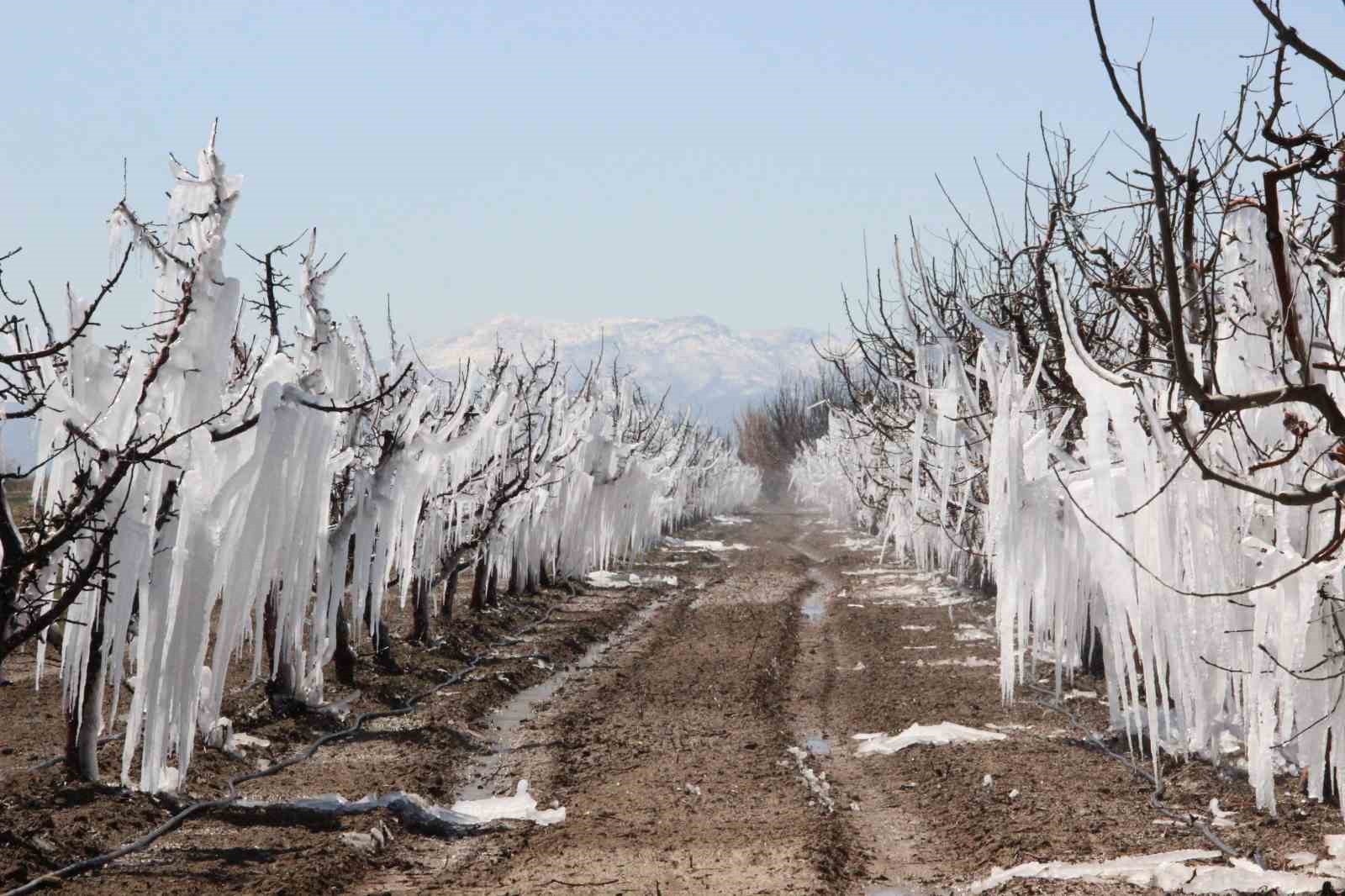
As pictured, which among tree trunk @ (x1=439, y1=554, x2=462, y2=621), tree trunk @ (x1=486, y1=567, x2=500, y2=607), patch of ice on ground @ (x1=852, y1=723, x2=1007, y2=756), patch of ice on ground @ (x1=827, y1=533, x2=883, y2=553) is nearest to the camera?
patch of ice on ground @ (x1=852, y1=723, x2=1007, y2=756)

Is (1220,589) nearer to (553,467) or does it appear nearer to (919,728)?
(919,728)

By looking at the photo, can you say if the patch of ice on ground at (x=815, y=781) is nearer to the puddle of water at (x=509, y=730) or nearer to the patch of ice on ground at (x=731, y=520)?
the puddle of water at (x=509, y=730)

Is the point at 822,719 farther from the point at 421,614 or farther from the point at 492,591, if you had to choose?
the point at 492,591

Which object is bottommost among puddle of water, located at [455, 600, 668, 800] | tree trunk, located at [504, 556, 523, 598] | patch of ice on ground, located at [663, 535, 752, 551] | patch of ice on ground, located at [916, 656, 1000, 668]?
puddle of water, located at [455, 600, 668, 800]

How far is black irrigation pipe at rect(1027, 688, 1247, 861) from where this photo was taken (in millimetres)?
6306

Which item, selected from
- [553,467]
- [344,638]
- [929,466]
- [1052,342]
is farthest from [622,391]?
[1052,342]

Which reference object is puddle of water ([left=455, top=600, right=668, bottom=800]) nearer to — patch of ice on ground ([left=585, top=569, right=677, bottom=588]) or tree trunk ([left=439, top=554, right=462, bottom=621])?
tree trunk ([left=439, top=554, right=462, bottom=621])

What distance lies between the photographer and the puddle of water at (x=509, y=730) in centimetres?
895

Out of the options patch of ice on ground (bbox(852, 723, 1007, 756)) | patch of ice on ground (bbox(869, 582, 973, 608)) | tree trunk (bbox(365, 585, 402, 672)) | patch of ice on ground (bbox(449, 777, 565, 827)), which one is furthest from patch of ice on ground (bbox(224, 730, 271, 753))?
patch of ice on ground (bbox(869, 582, 973, 608))

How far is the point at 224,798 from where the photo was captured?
7539mm

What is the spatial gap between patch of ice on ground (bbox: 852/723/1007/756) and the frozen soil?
0.17 meters

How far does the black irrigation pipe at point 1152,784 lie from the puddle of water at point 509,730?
13.1ft

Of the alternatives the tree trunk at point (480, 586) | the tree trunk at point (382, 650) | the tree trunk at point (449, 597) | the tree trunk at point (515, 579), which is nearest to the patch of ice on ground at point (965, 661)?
the tree trunk at point (382, 650)

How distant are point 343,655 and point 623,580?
48.4 feet
